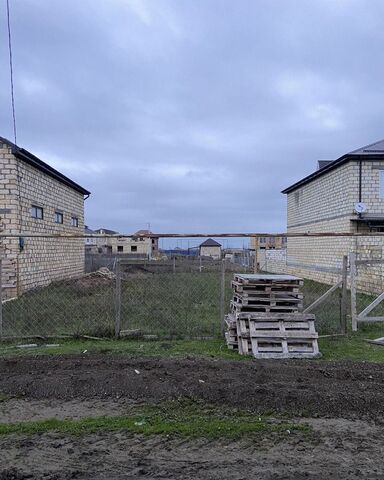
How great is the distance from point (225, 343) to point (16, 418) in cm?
411

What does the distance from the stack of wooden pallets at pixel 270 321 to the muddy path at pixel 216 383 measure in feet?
1.71

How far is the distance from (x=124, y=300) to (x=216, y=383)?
8.35 m

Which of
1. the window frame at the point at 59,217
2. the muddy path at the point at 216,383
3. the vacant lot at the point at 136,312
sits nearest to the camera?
the muddy path at the point at 216,383

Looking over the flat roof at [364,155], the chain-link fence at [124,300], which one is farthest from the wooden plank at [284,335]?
the flat roof at [364,155]

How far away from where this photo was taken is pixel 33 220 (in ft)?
54.2

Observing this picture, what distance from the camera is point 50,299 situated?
41.9 ft

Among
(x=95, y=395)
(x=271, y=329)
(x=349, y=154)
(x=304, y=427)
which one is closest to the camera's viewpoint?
(x=304, y=427)

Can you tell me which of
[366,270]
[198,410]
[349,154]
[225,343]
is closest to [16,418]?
[198,410]

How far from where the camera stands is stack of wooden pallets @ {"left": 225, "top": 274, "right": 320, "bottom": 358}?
22.7 ft

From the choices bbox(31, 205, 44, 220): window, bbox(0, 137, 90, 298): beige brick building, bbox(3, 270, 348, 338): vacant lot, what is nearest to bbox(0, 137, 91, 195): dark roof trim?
bbox(0, 137, 90, 298): beige brick building

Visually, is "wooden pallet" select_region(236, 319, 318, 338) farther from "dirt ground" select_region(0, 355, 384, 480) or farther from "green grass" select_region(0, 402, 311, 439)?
"green grass" select_region(0, 402, 311, 439)

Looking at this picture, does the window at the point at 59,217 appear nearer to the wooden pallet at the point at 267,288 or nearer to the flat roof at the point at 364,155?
the flat roof at the point at 364,155

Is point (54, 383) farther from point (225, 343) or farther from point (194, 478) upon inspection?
point (225, 343)

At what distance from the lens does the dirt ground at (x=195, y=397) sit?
344 cm
